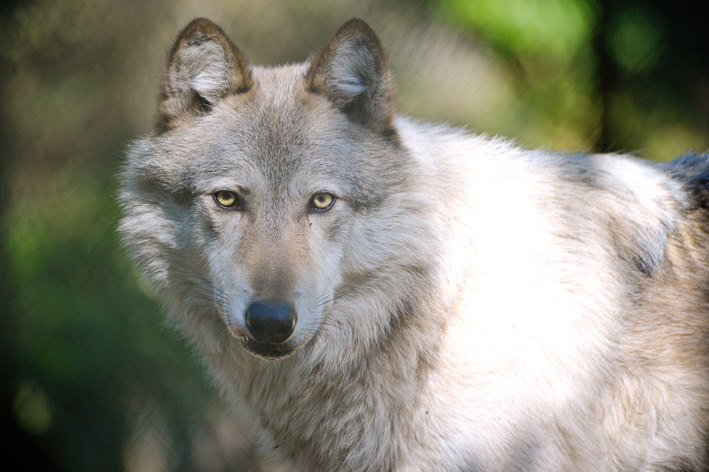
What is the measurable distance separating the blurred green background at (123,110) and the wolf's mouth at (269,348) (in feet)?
7.79

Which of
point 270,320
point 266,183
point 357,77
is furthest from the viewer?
point 357,77

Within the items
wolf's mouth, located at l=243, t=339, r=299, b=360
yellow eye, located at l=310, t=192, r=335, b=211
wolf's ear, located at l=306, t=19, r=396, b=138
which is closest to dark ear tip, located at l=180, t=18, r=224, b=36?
wolf's ear, located at l=306, t=19, r=396, b=138

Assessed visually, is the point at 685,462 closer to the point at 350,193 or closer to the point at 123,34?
the point at 350,193

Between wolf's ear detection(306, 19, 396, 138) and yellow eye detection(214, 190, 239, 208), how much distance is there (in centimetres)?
57

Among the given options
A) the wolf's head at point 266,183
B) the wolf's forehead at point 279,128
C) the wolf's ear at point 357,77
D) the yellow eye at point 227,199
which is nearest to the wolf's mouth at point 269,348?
the wolf's head at point 266,183

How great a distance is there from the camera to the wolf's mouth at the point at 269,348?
2.14m

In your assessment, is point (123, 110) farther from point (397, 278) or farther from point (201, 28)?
point (397, 278)

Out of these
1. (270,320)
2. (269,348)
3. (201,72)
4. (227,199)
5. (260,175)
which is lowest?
(269,348)

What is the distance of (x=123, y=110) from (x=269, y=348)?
288 cm

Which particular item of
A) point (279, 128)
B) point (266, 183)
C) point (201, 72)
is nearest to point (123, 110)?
point (201, 72)

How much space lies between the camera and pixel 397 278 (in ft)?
8.27

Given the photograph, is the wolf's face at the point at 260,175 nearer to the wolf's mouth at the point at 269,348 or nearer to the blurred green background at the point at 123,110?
the wolf's mouth at the point at 269,348

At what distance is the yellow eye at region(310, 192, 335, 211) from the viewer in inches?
92.8

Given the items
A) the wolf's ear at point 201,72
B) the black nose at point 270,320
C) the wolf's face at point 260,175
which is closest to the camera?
the black nose at point 270,320
